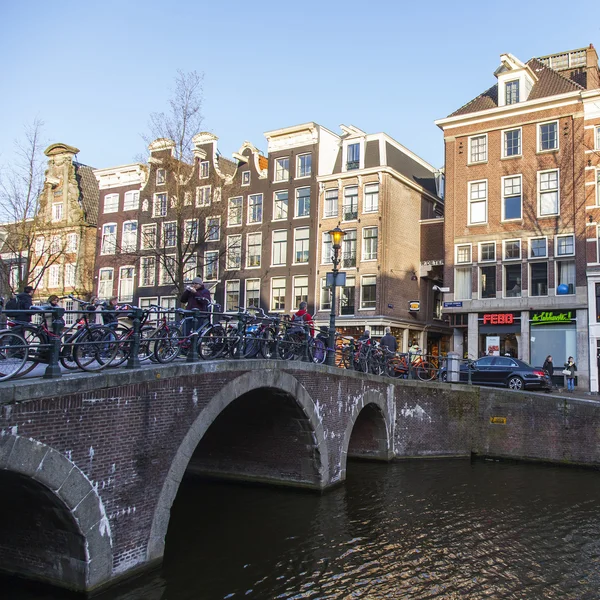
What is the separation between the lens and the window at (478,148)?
30.4 meters

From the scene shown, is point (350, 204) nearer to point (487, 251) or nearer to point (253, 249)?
point (253, 249)

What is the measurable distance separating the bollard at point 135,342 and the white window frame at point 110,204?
112 ft

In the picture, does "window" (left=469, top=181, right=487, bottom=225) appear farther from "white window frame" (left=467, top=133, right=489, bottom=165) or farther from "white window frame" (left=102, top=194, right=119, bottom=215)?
"white window frame" (left=102, top=194, right=119, bottom=215)

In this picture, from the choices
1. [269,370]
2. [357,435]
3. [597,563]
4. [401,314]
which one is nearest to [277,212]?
[401,314]

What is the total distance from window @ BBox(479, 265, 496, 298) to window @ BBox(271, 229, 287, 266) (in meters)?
11.1

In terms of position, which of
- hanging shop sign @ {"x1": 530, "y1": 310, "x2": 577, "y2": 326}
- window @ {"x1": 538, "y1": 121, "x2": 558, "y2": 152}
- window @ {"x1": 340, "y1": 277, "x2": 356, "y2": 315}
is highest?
window @ {"x1": 538, "y1": 121, "x2": 558, "y2": 152}

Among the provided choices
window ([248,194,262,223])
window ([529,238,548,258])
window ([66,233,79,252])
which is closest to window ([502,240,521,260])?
window ([529,238,548,258])

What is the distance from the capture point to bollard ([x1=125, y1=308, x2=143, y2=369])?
862 cm

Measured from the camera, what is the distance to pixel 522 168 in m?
29.0

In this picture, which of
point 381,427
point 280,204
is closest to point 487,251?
point 280,204

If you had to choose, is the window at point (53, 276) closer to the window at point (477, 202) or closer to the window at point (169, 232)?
the window at point (169, 232)

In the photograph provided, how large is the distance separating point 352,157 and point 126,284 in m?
16.3

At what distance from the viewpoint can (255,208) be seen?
36500 millimetres

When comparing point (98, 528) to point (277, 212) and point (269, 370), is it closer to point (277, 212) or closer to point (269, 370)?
point (269, 370)
